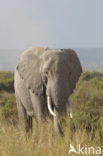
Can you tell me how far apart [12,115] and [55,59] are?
412cm

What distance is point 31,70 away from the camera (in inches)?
232

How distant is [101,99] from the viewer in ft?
39.9

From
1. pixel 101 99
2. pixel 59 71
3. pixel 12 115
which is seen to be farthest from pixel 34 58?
pixel 101 99

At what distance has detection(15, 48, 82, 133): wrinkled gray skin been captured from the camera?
5207mm

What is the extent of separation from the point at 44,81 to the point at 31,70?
49 centimetres

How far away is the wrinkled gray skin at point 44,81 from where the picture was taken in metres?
5.21

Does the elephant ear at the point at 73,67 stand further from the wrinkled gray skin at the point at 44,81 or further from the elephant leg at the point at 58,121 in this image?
the elephant leg at the point at 58,121

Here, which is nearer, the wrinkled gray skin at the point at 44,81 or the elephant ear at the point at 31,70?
the wrinkled gray skin at the point at 44,81

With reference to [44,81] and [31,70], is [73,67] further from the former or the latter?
[31,70]

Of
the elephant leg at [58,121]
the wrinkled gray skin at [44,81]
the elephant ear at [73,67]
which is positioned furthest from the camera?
the elephant ear at [73,67]

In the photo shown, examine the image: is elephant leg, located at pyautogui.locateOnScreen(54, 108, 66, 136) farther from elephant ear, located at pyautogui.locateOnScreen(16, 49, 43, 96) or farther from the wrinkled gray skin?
elephant ear, located at pyautogui.locateOnScreen(16, 49, 43, 96)

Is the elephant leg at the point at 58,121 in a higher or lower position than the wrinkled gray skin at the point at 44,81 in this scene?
lower

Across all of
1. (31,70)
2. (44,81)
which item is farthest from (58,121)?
(31,70)

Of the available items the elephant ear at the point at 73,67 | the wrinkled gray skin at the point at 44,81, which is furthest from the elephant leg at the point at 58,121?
the elephant ear at the point at 73,67
